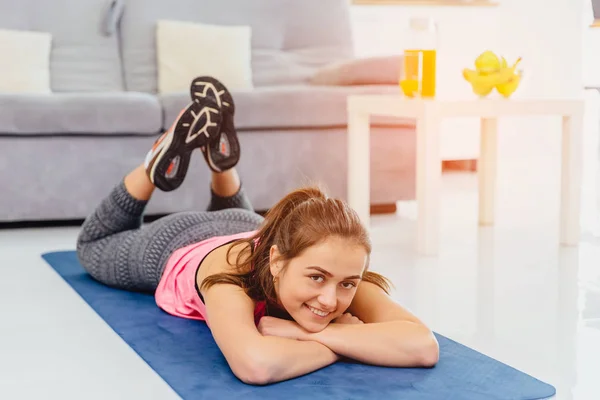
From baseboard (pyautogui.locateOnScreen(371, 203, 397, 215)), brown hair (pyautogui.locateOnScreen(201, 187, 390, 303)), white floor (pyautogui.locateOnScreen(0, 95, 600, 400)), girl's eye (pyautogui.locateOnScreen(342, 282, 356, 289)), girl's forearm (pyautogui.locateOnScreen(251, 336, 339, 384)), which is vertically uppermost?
brown hair (pyautogui.locateOnScreen(201, 187, 390, 303))

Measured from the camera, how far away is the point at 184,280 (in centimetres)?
200

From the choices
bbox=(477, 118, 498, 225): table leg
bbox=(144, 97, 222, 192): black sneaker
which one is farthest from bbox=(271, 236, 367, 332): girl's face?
bbox=(477, 118, 498, 225): table leg

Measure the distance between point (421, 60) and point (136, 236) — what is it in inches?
46.2

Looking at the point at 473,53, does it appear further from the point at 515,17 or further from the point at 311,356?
the point at 311,356

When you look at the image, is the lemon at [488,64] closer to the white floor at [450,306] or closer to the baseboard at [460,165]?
the white floor at [450,306]

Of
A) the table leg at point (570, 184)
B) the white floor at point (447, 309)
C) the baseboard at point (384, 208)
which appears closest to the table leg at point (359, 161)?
the white floor at point (447, 309)

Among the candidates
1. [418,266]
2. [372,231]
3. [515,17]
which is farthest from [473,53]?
[418,266]

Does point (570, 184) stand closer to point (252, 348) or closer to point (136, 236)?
point (136, 236)

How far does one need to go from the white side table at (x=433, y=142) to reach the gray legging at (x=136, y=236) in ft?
2.14

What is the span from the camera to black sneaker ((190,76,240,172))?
2.28 meters

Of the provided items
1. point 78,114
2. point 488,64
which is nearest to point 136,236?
point 78,114

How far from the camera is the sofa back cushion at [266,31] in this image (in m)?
3.84

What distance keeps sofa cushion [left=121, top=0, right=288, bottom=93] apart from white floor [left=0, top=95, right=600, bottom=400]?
0.92 meters

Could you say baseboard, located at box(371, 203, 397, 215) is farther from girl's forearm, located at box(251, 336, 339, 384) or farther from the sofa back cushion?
girl's forearm, located at box(251, 336, 339, 384)
